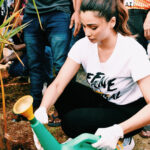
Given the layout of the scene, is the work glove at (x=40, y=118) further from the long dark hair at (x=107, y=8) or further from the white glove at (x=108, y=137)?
the long dark hair at (x=107, y=8)

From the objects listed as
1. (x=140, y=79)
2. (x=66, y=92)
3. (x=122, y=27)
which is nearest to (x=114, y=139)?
(x=140, y=79)

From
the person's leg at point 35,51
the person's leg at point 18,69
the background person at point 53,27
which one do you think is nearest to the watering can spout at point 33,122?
the background person at point 53,27

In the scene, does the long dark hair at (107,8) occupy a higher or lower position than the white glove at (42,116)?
higher

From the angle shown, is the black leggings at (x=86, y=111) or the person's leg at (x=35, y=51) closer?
the black leggings at (x=86, y=111)

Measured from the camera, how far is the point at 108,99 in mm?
1401

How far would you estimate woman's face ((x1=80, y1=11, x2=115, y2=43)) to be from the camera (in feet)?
3.79

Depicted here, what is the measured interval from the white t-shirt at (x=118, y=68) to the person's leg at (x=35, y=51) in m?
0.62

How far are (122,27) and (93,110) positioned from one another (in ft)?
1.75

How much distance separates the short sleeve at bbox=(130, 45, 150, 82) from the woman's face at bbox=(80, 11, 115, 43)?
212mm

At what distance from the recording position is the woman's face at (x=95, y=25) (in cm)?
116

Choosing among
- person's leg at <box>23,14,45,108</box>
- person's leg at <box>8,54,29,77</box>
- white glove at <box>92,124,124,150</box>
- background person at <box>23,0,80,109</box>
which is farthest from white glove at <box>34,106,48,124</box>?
person's leg at <box>8,54,29,77</box>

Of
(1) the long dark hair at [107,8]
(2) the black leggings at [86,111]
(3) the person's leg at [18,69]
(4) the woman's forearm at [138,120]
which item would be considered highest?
(1) the long dark hair at [107,8]

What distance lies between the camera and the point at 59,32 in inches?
70.0

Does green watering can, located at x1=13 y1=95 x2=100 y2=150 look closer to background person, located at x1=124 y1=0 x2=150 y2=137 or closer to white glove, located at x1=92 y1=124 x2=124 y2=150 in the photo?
white glove, located at x1=92 y1=124 x2=124 y2=150
